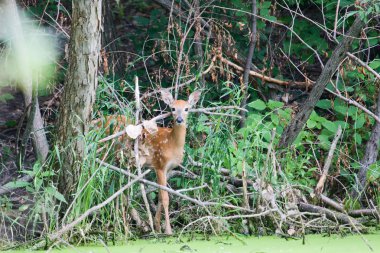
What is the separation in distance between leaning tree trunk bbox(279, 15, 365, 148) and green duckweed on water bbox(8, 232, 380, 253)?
1.55 meters

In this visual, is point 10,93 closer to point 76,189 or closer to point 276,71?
point 276,71

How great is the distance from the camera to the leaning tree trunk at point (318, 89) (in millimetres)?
8688

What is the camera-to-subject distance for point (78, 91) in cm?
759

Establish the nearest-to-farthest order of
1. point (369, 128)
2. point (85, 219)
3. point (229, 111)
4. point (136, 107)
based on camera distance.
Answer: point (85, 219), point (136, 107), point (229, 111), point (369, 128)

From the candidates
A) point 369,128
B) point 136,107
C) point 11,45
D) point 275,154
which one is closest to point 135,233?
point 136,107

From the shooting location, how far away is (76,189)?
7.57 metres

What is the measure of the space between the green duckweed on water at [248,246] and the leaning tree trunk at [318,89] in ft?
5.08

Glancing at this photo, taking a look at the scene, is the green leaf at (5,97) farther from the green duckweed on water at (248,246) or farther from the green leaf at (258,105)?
the green duckweed on water at (248,246)

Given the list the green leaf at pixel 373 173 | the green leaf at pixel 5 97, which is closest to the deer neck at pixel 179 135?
the green leaf at pixel 373 173

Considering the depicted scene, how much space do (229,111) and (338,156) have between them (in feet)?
4.87

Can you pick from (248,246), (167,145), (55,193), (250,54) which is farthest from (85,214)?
(250,54)

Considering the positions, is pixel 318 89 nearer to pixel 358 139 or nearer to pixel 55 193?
pixel 358 139

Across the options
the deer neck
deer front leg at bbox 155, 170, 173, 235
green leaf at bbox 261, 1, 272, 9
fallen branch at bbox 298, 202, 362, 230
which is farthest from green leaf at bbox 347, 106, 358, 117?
deer front leg at bbox 155, 170, 173, 235

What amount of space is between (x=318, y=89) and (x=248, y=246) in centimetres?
238
